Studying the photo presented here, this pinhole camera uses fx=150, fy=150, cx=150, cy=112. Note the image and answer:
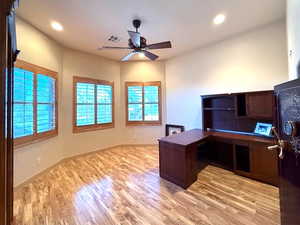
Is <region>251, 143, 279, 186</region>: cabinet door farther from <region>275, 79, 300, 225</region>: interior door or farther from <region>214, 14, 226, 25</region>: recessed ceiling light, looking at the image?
<region>214, 14, 226, 25</region>: recessed ceiling light

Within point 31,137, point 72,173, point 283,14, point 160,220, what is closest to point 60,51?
point 31,137

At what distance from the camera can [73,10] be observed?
8.41 feet

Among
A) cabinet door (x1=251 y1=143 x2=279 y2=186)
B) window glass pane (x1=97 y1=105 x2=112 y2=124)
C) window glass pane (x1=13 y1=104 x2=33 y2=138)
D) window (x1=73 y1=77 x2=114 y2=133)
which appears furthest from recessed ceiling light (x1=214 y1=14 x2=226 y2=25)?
window glass pane (x1=13 y1=104 x2=33 y2=138)

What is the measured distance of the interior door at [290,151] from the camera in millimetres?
900

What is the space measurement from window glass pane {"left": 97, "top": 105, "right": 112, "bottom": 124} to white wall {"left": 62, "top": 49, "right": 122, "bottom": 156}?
0.85 feet

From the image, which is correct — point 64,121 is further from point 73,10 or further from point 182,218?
point 182,218

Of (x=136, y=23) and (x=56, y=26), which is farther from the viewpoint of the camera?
(x=56, y=26)

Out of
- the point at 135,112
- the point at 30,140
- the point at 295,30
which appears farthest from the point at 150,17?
the point at 30,140

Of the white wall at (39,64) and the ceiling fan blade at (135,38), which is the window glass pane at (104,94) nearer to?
the white wall at (39,64)

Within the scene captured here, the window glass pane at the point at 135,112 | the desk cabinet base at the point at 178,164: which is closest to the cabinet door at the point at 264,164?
the desk cabinet base at the point at 178,164

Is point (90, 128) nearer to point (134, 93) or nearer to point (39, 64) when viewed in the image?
point (134, 93)

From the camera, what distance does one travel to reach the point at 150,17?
2.81 meters

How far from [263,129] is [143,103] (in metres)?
3.51

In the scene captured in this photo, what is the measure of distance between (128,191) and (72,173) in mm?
1513
